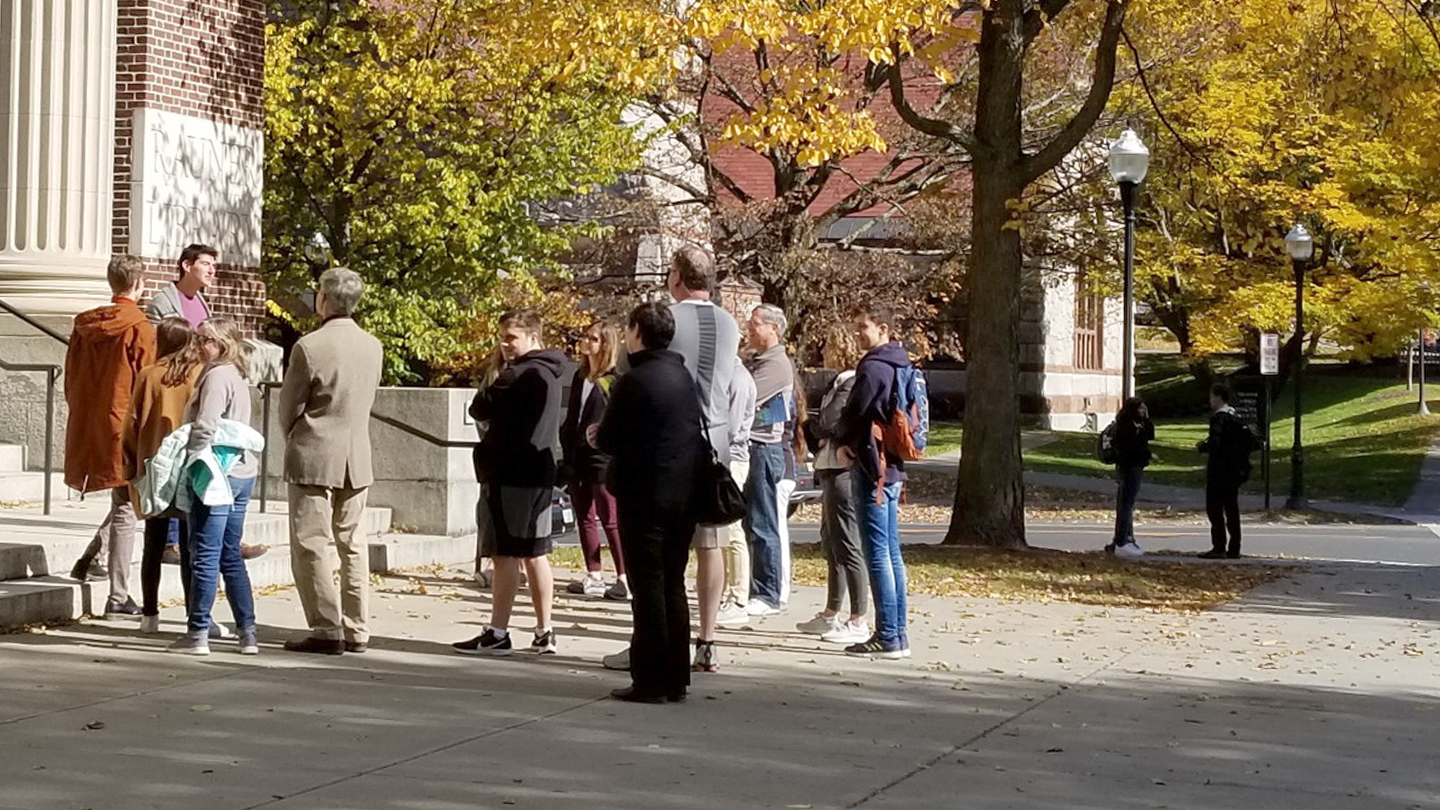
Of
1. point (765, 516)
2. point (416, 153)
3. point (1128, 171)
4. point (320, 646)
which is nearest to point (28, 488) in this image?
point (320, 646)

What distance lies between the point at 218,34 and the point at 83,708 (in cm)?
906

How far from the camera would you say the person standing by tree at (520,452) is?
1002 centimetres

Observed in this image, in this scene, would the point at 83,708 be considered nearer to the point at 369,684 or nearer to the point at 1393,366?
the point at 369,684

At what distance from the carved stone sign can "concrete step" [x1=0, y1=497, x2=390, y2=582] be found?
257 centimetres

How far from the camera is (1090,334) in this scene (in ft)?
157

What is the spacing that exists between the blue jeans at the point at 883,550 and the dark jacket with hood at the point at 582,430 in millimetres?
1962

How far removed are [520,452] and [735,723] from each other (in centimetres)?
216

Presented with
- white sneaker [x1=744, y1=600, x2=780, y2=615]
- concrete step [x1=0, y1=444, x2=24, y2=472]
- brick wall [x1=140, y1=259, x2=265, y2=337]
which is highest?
brick wall [x1=140, y1=259, x2=265, y2=337]

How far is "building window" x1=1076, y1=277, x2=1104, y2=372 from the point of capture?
1832 inches

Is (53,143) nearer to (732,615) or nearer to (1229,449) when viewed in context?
(732,615)

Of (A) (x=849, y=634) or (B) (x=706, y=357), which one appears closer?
(B) (x=706, y=357)

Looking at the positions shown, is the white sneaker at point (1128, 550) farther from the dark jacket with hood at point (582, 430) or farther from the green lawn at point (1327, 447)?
the green lawn at point (1327, 447)

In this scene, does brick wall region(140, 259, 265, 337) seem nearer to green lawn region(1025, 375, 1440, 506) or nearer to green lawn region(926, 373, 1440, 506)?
green lawn region(926, 373, 1440, 506)

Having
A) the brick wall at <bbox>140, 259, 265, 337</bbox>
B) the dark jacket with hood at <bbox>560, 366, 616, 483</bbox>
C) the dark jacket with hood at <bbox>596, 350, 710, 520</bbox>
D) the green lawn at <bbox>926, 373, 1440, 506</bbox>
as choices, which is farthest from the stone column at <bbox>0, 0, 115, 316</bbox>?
the green lawn at <bbox>926, 373, 1440, 506</bbox>
